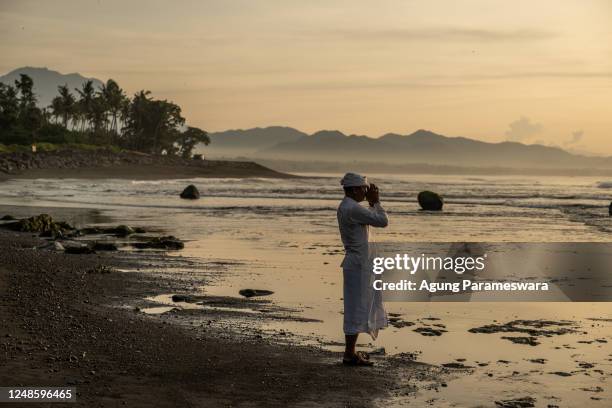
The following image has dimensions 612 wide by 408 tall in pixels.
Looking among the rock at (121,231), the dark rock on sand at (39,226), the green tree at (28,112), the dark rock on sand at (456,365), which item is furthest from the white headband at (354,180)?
the green tree at (28,112)

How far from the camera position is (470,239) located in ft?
74.2

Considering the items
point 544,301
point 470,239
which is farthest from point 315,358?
point 470,239

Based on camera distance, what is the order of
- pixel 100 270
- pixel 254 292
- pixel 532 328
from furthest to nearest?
pixel 100 270 < pixel 254 292 < pixel 532 328

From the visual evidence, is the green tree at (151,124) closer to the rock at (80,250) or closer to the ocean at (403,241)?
the ocean at (403,241)

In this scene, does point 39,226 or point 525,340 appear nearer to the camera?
point 525,340

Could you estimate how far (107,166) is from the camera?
Result: 86312 millimetres

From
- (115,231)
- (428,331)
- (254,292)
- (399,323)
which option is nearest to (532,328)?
(428,331)

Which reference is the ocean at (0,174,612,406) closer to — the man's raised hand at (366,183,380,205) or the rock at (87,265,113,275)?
the man's raised hand at (366,183,380,205)

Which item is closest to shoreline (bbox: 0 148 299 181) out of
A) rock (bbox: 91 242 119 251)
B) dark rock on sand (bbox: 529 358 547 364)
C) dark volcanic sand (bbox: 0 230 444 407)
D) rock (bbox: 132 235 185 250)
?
rock (bbox: 132 235 185 250)

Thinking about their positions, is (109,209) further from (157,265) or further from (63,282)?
(63,282)

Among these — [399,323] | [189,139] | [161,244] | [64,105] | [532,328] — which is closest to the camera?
[532,328]

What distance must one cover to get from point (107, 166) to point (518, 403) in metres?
82.1

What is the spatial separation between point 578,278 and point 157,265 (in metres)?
7.75

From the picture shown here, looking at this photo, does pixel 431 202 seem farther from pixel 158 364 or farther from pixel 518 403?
pixel 518 403
